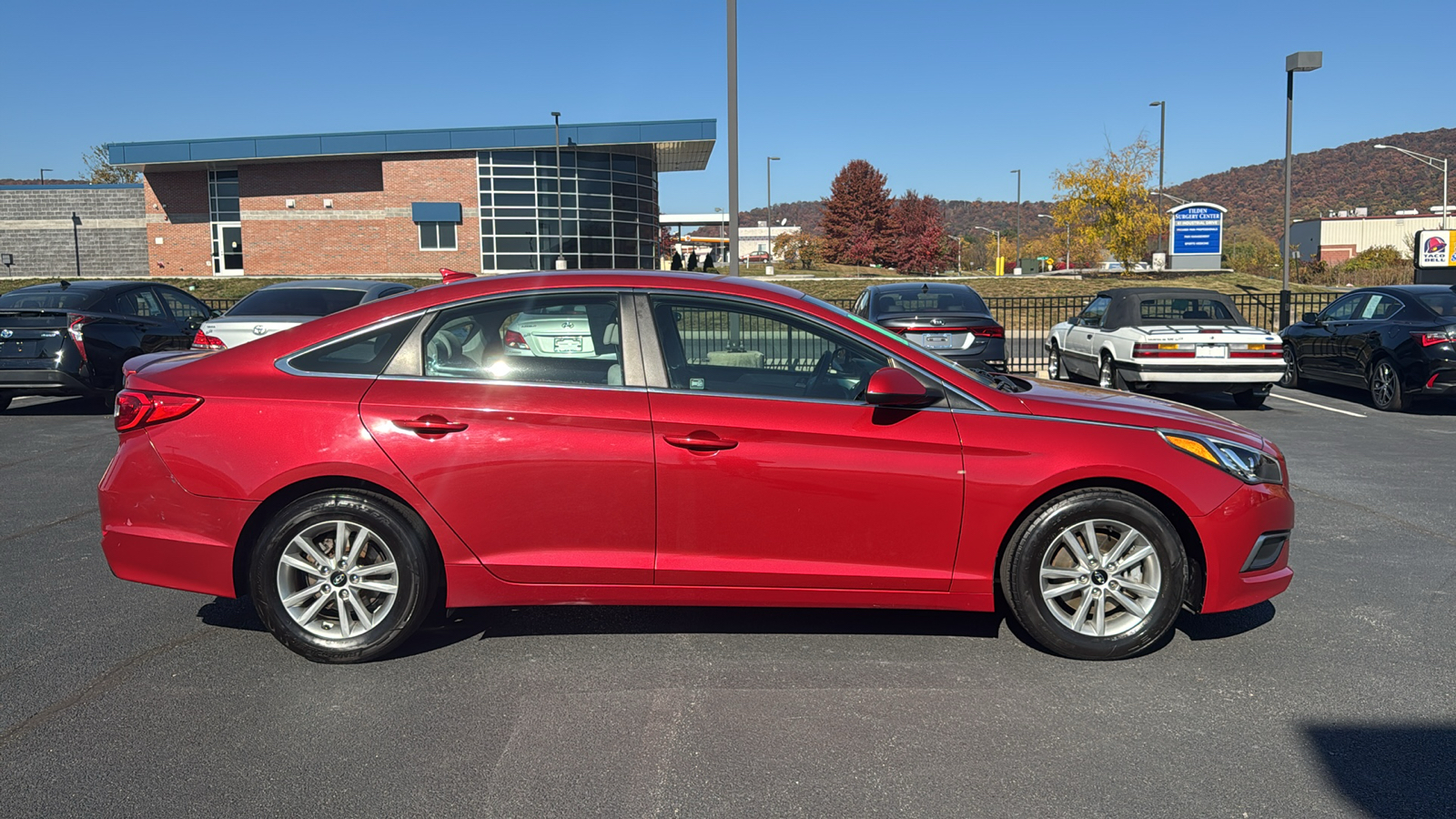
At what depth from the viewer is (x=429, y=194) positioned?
1879 inches

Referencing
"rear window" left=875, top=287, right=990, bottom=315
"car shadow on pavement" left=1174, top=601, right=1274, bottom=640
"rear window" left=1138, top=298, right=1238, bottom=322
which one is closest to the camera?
"car shadow on pavement" left=1174, top=601, right=1274, bottom=640

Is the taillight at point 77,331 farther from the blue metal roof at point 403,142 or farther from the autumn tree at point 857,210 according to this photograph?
the autumn tree at point 857,210

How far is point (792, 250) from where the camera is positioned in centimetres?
8444

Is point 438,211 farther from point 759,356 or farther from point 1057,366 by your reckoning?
point 759,356

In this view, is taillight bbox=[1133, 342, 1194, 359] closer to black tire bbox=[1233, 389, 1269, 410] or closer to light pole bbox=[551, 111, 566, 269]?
black tire bbox=[1233, 389, 1269, 410]

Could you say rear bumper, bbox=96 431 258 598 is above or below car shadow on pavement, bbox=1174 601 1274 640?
above

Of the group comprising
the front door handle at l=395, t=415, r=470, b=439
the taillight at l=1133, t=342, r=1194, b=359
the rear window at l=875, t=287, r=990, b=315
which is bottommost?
the taillight at l=1133, t=342, r=1194, b=359

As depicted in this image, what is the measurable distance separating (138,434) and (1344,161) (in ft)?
423

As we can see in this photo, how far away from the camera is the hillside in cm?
9744

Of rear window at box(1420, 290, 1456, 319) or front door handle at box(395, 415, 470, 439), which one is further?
rear window at box(1420, 290, 1456, 319)

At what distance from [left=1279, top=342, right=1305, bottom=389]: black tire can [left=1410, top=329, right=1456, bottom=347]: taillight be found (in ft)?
9.39

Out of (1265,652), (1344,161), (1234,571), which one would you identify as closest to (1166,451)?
(1234,571)

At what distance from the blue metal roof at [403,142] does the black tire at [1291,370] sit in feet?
112

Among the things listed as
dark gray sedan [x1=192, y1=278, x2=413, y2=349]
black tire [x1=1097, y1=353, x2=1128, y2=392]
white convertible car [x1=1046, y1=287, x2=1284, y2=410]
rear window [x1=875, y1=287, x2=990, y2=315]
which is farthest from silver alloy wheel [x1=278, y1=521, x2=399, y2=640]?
black tire [x1=1097, y1=353, x2=1128, y2=392]
